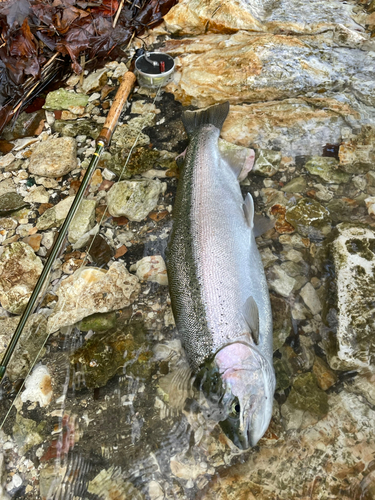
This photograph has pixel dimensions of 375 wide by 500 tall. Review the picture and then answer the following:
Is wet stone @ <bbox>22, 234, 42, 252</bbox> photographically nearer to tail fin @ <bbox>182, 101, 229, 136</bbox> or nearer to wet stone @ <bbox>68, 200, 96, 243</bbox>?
wet stone @ <bbox>68, 200, 96, 243</bbox>

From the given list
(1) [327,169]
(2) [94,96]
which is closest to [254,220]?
(1) [327,169]

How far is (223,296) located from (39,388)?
1543 millimetres

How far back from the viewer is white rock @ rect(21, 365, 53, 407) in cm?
247

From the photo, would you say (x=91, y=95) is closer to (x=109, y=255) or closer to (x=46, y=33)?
(x=46, y=33)

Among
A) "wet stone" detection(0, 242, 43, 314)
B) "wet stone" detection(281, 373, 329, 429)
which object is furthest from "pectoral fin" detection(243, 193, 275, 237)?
"wet stone" detection(0, 242, 43, 314)

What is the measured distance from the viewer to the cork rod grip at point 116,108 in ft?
10.6

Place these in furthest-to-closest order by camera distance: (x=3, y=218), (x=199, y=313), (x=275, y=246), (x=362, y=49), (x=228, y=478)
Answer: (x=362, y=49) < (x=3, y=218) < (x=275, y=246) < (x=199, y=313) < (x=228, y=478)

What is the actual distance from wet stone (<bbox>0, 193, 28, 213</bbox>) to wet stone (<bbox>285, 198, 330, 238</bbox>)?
8.64ft

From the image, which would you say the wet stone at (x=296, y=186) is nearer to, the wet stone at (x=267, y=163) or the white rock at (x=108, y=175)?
the wet stone at (x=267, y=163)

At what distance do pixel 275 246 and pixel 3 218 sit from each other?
105 inches

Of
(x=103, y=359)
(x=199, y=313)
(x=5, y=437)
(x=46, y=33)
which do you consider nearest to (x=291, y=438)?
(x=199, y=313)

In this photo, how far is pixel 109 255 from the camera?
3.01m

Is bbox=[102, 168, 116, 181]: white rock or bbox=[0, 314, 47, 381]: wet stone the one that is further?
bbox=[102, 168, 116, 181]: white rock

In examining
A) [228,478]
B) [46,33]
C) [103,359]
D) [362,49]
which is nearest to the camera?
[228,478]
